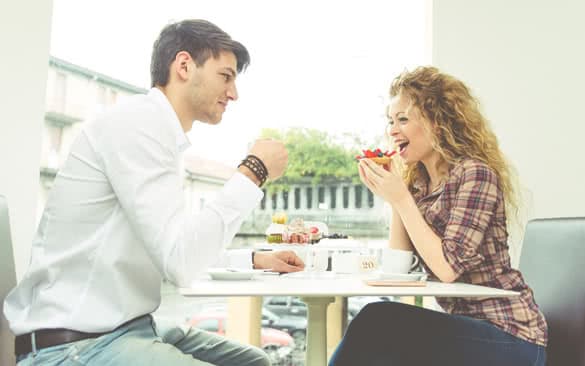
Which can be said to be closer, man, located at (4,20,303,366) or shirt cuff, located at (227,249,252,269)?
man, located at (4,20,303,366)

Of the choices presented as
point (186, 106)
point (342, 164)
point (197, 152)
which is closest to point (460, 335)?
point (186, 106)

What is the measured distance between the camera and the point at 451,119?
1638 millimetres

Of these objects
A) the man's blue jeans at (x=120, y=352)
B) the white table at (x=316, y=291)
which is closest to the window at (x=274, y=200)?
the white table at (x=316, y=291)

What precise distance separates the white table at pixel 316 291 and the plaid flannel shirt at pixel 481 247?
100mm

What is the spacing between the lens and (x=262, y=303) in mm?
2764

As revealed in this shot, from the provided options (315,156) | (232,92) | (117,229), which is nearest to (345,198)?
(315,156)

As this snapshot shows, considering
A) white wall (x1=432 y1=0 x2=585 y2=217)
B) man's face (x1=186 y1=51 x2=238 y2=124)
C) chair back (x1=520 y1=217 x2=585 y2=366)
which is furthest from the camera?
white wall (x1=432 y1=0 x2=585 y2=217)

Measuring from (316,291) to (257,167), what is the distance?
0.34m

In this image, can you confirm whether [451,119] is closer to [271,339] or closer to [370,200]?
[370,200]

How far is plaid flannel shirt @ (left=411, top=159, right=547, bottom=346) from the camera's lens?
4.30 ft

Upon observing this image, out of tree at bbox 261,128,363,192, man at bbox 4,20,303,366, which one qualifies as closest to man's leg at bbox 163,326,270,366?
man at bbox 4,20,303,366

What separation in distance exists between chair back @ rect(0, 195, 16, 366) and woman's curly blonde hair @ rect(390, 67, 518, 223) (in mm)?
1295

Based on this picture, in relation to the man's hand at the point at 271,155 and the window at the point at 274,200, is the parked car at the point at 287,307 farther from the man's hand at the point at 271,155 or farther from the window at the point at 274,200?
the man's hand at the point at 271,155

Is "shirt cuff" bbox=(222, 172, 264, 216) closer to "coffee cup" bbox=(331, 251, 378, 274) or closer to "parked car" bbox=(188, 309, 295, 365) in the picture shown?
"coffee cup" bbox=(331, 251, 378, 274)
